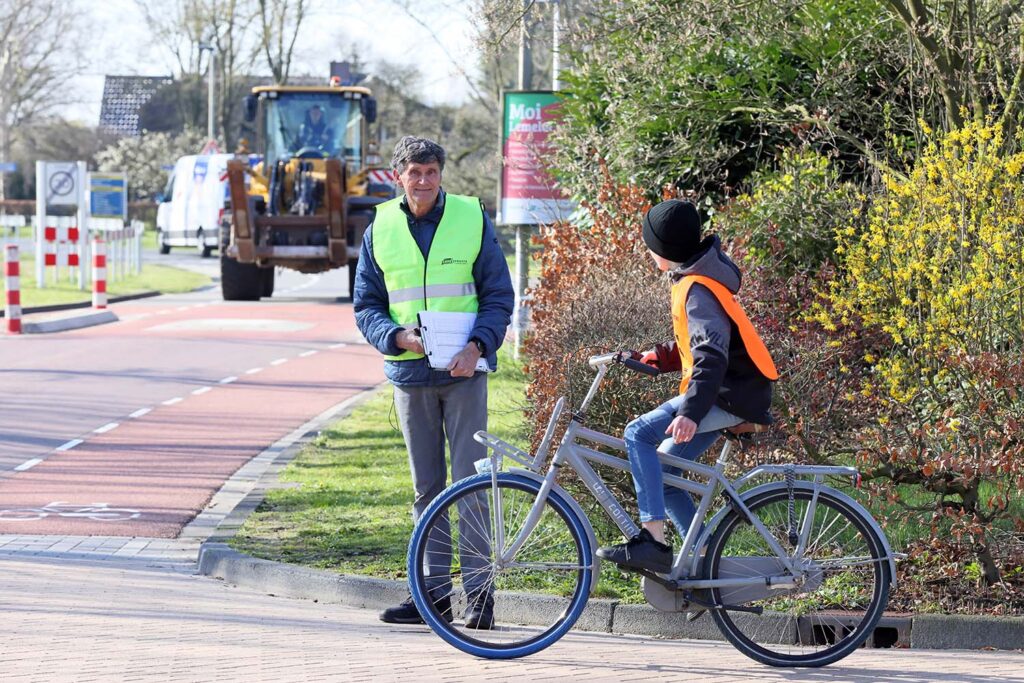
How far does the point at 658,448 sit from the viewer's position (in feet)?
19.4

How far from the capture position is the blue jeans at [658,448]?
5.84 meters

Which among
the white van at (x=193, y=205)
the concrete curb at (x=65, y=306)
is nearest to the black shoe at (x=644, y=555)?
the concrete curb at (x=65, y=306)

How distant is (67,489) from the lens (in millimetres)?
10328

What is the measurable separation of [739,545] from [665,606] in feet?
1.17

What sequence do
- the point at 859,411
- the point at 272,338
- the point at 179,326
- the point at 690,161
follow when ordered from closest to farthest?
the point at 859,411 → the point at 690,161 → the point at 272,338 → the point at 179,326

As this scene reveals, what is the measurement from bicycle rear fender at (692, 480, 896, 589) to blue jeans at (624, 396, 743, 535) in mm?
88

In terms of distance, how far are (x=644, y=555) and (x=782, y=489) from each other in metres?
0.57

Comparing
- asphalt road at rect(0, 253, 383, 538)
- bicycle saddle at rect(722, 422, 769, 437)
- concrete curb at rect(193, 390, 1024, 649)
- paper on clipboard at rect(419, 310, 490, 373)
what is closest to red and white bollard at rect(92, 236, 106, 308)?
asphalt road at rect(0, 253, 383, 538)

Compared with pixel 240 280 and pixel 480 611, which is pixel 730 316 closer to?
pixel 480 611

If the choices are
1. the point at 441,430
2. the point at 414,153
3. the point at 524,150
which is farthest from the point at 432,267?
the point at 524,150

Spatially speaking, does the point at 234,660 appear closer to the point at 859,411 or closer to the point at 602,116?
the point at 859,411

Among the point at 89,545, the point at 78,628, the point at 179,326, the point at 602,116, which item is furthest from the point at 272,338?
the point at 78,628

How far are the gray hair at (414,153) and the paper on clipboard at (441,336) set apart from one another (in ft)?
1.94

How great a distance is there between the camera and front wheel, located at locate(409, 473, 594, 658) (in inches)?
234
